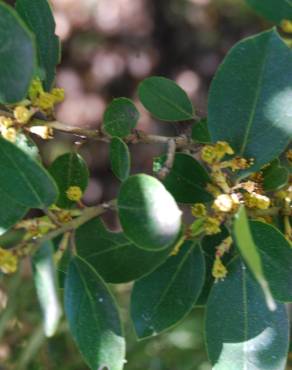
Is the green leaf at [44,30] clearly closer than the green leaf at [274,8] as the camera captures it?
Yes

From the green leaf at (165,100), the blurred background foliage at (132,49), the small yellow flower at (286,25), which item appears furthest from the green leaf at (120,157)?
the blurred background foliage at (132,49)

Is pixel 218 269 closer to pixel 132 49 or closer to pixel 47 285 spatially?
pixel 47 285

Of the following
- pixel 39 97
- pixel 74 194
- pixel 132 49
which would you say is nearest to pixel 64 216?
pixel 74 194

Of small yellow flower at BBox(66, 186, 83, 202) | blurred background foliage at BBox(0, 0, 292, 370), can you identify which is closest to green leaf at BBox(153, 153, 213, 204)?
small yellow flower at BBox(66, 186, 83, 202)

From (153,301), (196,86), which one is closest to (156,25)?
(196,86)

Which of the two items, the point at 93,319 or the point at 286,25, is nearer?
the point at 93,319

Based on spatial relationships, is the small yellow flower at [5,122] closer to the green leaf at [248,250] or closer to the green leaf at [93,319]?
the green leaf at [93,319]
